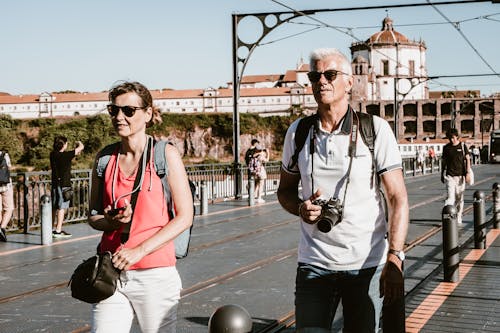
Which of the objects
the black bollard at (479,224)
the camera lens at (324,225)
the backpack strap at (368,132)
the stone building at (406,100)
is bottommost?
the black bollard at (479,224)

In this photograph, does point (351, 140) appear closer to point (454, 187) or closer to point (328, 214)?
point (328, 214)

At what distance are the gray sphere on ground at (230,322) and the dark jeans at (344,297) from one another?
337 mm

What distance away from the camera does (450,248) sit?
796cm

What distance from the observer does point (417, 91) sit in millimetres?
117562

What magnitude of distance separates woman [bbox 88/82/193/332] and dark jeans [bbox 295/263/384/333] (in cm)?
60

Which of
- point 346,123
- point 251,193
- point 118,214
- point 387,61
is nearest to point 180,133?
point 387,61

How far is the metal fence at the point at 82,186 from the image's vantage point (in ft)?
45.8

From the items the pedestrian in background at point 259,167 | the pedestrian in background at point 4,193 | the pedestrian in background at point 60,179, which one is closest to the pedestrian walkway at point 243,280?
the pedestrian in background at point 4,193

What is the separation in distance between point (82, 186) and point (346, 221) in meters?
14.2

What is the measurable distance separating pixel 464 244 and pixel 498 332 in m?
5.18

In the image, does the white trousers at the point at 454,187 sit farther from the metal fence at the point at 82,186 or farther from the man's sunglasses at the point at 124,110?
the man's sunglasses at the point at 124,110

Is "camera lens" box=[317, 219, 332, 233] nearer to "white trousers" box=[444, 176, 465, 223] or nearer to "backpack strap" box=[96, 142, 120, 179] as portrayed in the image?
"backpack strap" box=[96, 142, 120, 179]

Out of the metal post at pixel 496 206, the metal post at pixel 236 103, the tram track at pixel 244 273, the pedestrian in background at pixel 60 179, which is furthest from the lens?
the metal post at pixel 236 103

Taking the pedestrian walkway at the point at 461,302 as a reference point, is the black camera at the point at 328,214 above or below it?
above
